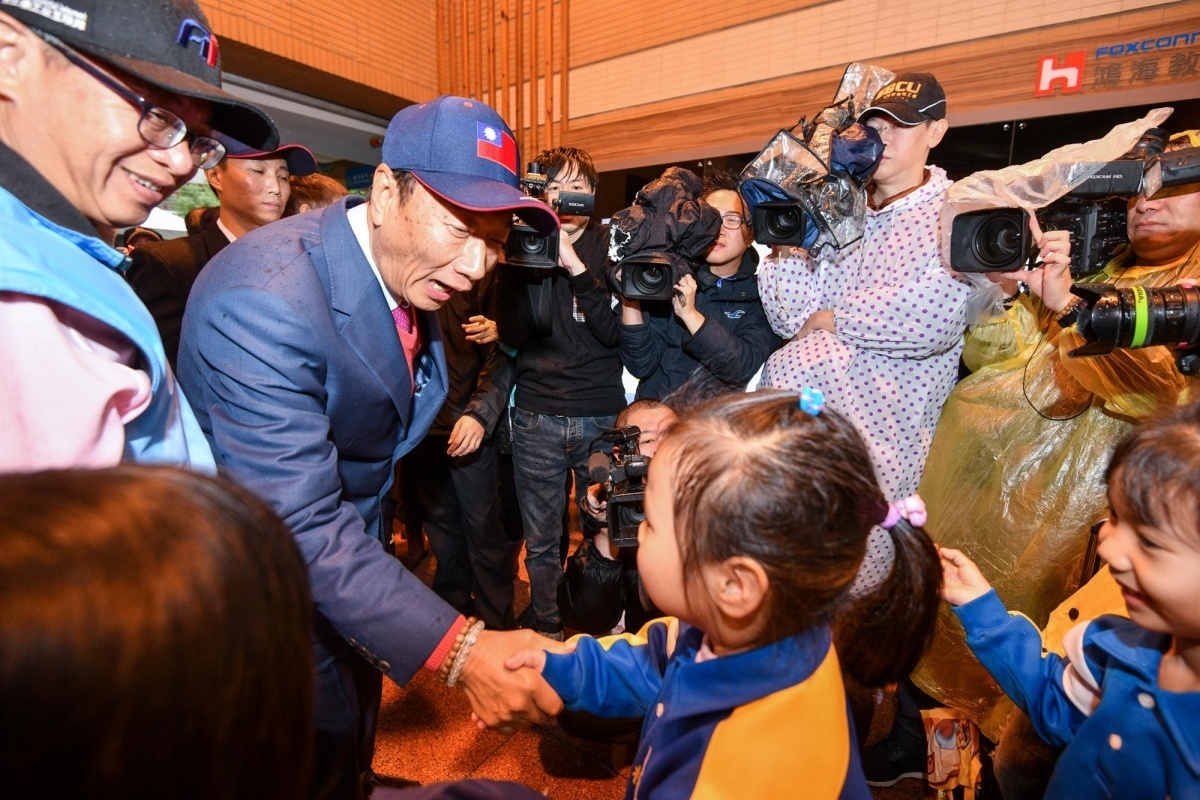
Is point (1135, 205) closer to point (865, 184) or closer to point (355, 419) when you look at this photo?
point (865, 184)

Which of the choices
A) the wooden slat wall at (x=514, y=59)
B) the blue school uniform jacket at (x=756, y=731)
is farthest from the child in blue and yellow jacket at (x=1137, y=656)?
the wooden slat wall at (x=514, y=59)

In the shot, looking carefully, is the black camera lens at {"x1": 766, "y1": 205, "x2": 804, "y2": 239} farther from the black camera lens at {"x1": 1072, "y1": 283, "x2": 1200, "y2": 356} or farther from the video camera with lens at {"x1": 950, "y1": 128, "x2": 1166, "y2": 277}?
the black camera lens at {"x1": 1072, "y1": 283, "x2": 1200, "y2": 356}

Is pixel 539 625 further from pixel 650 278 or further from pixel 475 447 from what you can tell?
pixel 650 278

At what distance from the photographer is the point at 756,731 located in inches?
30.3

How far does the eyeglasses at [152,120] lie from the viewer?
71cm

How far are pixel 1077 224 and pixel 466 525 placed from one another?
2045mm

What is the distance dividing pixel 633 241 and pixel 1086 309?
46.8 inches

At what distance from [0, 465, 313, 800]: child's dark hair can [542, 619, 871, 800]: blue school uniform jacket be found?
1.69ft

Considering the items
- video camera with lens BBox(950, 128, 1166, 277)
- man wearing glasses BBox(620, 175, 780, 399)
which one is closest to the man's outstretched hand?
man wearing glasses BBox(620, 175, 780, 399)

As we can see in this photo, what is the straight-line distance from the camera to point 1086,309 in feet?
4.02

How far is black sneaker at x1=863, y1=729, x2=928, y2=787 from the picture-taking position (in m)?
1.76

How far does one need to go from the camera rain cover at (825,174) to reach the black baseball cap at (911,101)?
80 mm

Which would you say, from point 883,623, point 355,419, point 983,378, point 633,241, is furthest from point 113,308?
point 983,378

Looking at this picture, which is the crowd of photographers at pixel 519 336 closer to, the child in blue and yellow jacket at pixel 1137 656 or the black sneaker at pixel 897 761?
the black sneaker at pixel 897 761
